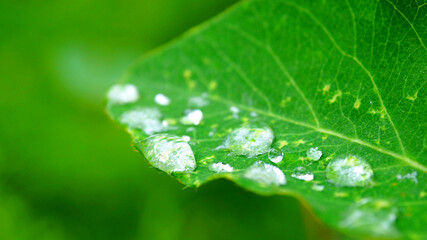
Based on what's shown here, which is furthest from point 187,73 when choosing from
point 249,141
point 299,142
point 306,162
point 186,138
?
point 306,162

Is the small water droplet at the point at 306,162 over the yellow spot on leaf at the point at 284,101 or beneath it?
beneath

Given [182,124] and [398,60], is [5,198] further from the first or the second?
[398,60]

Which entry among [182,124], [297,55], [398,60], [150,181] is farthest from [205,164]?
[150,181]

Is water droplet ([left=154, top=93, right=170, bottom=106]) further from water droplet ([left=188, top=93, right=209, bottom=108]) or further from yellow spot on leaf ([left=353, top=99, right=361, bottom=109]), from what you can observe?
yellow spot on leaf ([left=353, top=99, right=361, bottom=109])

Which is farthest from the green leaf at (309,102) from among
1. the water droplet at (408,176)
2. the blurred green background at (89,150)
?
the blurred green background at (89,150)

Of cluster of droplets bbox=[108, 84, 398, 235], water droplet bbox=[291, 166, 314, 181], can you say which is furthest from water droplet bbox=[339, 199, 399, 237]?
water droplet bbox=[291, 166, 314, 181]

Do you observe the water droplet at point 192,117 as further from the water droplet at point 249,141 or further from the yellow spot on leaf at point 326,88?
the yellow spot on leaf at point 326,88
